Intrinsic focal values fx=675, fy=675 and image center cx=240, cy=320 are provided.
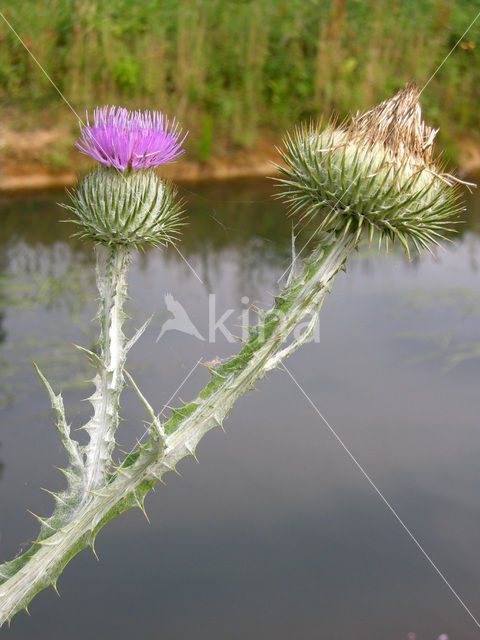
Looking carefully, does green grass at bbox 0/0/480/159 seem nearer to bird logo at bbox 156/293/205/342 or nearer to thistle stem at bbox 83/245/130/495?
bird logo at bbox 156/293/205/342

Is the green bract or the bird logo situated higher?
the green bract

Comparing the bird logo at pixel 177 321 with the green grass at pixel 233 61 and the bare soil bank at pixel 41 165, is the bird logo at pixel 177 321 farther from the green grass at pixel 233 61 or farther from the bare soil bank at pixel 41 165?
the green grass at pixel 233 61

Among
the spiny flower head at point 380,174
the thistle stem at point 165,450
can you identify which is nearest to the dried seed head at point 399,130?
the spiny flower head at point 380,174

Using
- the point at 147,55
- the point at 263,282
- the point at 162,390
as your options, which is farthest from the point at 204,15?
the point at 162,390

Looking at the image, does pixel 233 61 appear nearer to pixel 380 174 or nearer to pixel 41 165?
pixel 41 165

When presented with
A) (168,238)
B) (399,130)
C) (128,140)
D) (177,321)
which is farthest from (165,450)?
(177,321)

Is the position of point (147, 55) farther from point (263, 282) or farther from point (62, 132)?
point (263, 282)

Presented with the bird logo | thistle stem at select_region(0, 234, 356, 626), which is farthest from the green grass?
thistle stem at select_region(0, 234, 356, 626)
